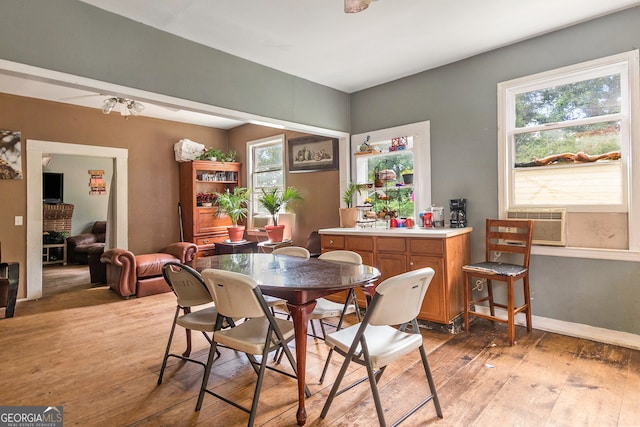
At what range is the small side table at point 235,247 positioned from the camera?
5.88 meters

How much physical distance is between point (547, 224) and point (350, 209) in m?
2.10

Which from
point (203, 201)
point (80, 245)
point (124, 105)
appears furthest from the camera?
point (80, 245)

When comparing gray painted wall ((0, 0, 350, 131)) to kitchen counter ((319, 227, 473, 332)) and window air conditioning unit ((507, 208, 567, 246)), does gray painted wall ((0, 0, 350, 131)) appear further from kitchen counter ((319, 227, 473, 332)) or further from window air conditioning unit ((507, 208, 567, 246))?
window air conditioning unit ((507, 208, 567, 246))

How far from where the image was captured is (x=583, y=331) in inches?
123

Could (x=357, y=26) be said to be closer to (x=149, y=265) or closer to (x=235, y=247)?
(x=235, y=247)

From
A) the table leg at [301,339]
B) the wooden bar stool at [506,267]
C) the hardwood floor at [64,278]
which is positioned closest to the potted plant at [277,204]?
the wooden bar stool at [506,267]

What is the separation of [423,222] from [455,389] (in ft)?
6.51

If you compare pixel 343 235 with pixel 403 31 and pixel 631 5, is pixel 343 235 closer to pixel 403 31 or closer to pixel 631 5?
pixel 403 31

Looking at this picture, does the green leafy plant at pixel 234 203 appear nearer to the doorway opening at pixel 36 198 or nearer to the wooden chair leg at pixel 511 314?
the doorway opening at pixel 36 198

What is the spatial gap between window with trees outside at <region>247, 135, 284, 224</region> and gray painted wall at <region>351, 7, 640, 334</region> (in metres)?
1.94

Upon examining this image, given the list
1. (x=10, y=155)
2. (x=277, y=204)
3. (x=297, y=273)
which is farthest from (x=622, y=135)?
(x=10, y=155)

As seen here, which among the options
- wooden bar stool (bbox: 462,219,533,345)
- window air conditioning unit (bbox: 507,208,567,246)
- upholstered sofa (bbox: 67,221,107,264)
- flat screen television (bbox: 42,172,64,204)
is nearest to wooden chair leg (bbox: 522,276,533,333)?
wooden bar stool (bbox: 462,219,533,345)

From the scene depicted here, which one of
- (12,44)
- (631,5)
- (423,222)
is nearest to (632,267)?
(423,222)

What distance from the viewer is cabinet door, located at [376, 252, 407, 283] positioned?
356 cm
